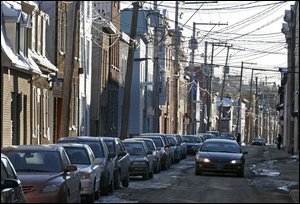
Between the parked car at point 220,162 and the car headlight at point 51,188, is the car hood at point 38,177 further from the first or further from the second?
the parked car at point 220,162

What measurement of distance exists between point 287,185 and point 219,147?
5396 mm

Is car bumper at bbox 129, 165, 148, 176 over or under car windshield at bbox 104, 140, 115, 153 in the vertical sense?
under

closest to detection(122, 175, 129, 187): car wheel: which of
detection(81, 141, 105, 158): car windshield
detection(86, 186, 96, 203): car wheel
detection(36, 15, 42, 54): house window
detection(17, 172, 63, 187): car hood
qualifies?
detection(81, 141, 105, 158): car windshield

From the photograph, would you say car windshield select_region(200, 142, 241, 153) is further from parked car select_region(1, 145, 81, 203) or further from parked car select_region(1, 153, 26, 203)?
parked car select_region(1, 153, 26, 203)

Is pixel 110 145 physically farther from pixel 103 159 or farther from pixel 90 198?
pixel 90 198

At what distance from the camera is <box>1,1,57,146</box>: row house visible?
30.4m

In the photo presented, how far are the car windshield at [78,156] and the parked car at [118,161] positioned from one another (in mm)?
2643

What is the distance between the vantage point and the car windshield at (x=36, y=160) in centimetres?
1673

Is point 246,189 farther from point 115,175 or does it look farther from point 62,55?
point 62,55

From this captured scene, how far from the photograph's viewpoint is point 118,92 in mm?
60812

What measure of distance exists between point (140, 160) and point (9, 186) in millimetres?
15429

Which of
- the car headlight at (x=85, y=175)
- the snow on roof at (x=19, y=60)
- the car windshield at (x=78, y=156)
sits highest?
the snow on roof at (x=19, y=60)

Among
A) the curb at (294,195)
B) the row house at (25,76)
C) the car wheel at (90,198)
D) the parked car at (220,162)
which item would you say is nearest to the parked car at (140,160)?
the parked car at (220,162)

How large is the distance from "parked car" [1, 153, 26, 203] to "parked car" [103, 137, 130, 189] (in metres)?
9.06
